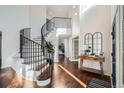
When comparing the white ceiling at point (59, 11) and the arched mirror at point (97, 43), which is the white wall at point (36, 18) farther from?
the arched mirror at point (97, 43)

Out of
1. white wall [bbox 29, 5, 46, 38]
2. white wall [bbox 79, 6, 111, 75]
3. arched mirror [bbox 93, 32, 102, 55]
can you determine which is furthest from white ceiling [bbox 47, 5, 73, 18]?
arched mirror [bbox 93, 32, 102, 55]

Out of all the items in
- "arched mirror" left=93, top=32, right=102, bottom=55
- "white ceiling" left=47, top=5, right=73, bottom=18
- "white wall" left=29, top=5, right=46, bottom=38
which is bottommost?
"arched mirror" left=93, top=32, right=102, bottom=55

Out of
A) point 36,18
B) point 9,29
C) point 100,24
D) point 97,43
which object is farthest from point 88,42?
point 9,29

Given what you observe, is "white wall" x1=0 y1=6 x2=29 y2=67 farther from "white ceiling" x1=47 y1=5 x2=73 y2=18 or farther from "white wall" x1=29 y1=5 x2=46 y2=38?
"white ceiling" x1=47 y1=5 x2=73 y2=18

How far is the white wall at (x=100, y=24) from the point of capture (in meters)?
5.36

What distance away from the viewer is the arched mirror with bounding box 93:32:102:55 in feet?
19.5

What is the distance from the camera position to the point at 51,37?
→ 31.0 ft

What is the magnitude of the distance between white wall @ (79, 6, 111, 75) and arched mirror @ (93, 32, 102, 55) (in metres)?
0.21

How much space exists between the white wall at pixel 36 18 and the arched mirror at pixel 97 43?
11.4 feet

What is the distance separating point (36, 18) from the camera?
26.9ft

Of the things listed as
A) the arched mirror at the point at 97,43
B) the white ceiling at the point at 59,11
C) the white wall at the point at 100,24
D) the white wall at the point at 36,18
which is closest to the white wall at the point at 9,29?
the white wall at the point at 36,18

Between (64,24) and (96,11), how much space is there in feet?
13.8
